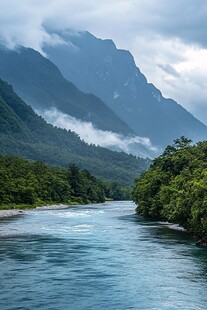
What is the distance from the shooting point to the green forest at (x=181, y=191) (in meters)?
55.9

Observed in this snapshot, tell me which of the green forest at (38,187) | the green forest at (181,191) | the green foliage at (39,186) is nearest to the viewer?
the green forest at (181,191)

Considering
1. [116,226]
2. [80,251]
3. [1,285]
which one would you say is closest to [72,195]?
[116,226]

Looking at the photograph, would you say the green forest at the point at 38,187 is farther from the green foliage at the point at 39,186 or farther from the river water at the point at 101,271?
the river water at the point at 101,271

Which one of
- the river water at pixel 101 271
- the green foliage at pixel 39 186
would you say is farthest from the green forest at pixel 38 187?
the river water at pixel 101 271

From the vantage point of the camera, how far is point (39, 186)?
13788 centimetres

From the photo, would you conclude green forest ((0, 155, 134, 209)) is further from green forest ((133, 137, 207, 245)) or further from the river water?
the river water

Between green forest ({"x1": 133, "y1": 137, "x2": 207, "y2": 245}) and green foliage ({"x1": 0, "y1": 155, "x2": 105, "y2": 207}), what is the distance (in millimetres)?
29876

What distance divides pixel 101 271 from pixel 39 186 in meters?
102

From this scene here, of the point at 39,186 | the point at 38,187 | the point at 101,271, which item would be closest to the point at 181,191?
the point at 101,271

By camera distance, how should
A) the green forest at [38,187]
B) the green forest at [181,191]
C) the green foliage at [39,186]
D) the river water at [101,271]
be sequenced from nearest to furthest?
the river water at [101,271]
the green forest at [181,191]
the green forest at [38,187]
the green foliage at [39,186]

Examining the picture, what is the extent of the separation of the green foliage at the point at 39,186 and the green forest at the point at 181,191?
29876 millimetres

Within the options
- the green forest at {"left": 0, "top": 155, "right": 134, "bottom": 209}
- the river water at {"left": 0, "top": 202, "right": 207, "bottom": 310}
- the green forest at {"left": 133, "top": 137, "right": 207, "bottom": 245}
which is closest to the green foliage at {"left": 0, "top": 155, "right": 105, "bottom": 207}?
the green forest at {"left": 0, "top": 155, "right": 134, "bottom": 209}

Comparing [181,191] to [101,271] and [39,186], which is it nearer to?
[101,271]

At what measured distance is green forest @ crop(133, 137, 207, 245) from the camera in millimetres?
55875
